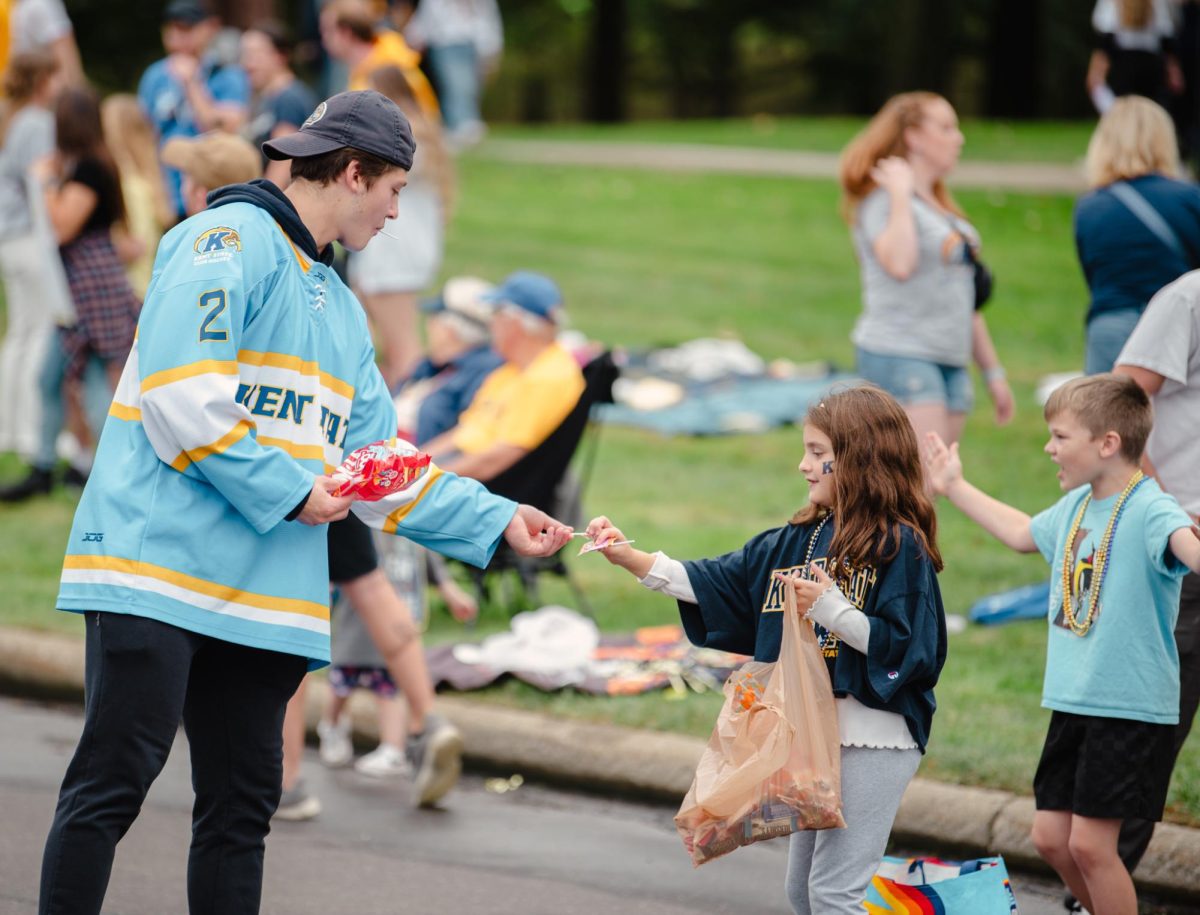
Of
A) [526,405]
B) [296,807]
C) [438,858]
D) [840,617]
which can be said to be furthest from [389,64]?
[840,617]

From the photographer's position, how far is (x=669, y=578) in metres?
4.02

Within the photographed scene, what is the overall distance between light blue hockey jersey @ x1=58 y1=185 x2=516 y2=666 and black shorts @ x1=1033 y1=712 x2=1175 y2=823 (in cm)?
195

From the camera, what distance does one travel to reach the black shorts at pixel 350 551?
211 inches

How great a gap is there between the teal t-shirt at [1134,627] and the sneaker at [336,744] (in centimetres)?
303

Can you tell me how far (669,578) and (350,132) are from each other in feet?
4.19

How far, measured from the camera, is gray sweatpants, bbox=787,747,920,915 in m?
3.79

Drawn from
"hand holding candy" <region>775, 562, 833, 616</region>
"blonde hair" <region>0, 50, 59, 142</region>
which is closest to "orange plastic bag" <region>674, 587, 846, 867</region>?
"hand holding candy" <region>775, 562, 833, 616</region>

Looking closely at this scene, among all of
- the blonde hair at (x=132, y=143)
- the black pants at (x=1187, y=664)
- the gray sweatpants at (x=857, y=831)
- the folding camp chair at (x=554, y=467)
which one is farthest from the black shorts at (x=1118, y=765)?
the blonde hair at (x=132, y=143)

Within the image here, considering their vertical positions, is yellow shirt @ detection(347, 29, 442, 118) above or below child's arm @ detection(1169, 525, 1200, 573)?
above

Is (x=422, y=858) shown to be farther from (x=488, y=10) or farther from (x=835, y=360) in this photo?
(x=488, y=10)

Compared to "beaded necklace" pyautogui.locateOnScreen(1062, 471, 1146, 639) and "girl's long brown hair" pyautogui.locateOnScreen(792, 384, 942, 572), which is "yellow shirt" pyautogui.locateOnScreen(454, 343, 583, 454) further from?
"girl's long brown hair" pyautogui.locateOnScreen(792, 384, 942, 572)

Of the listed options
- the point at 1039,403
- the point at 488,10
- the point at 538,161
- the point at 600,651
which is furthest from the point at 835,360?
the point at 538,161

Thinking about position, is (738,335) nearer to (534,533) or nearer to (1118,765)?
(1118,765)

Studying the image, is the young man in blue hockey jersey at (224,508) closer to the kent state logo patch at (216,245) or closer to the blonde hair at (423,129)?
the kent state logo patch at (216,245)
